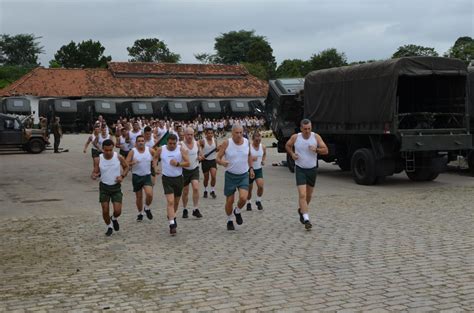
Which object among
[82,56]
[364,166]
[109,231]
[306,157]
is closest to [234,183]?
[306,157]

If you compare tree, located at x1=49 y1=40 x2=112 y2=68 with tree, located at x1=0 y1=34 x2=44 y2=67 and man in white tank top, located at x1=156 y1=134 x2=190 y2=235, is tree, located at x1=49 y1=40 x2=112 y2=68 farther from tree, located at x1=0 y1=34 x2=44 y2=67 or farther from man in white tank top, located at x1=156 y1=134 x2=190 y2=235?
man in white tank top, located at x1=156 y1=134 x2=190 y2=235

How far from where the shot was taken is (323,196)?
44.3 feet

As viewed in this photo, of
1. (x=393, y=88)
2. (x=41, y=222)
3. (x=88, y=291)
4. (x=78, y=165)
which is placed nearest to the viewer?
(x=88, y=291)

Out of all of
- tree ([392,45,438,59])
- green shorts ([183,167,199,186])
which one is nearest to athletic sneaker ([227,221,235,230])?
green shorts ([183,167,199,186])

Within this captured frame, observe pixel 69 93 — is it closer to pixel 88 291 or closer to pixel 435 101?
pixel 435 101

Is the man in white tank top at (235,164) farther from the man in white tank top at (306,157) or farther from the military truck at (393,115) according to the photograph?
the military truck at (393,115)

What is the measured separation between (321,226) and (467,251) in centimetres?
258

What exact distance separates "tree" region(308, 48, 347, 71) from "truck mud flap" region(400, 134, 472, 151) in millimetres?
71088

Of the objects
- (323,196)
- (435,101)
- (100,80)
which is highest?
(100,80)

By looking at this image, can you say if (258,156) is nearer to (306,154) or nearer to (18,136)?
(306,154)

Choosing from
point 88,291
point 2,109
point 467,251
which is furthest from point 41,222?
point 2,109

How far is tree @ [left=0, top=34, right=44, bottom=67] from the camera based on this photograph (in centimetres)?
9938

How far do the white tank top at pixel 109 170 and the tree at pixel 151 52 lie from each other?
92.6 m

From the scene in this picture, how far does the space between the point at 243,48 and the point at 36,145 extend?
73.2 meters
